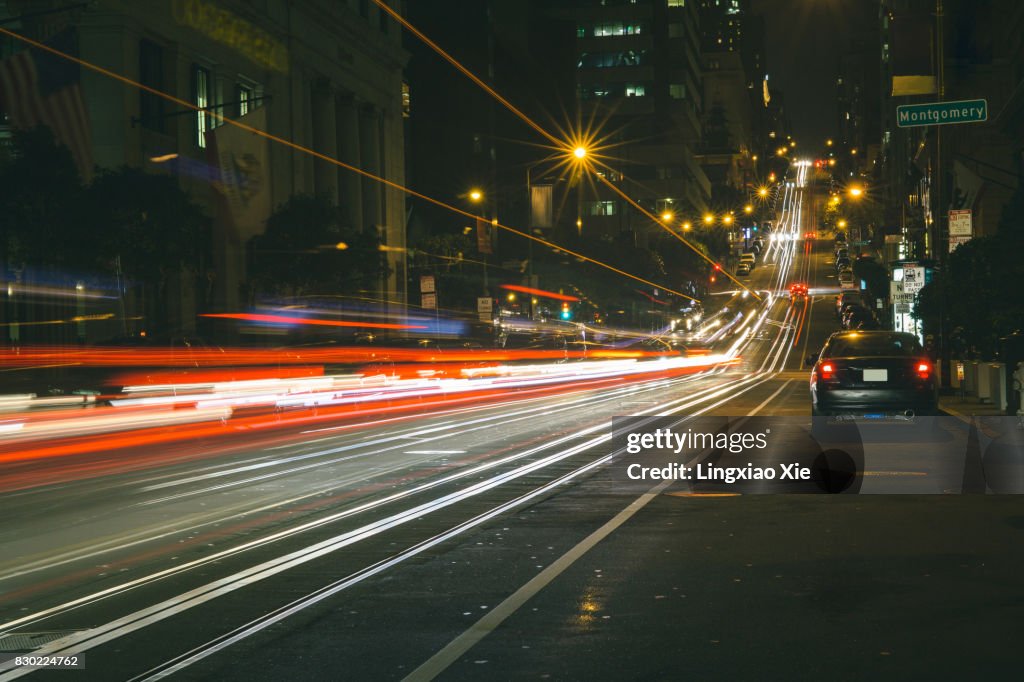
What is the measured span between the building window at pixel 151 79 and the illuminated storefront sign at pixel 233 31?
5.51ft

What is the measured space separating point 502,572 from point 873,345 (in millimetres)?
13309

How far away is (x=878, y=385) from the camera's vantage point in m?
19.8

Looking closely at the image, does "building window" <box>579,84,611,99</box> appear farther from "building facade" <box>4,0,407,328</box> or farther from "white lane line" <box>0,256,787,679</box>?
"white lane line" <box>0,256,787,679</box>

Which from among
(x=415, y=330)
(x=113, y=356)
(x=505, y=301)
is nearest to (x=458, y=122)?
(x=505, y=301)

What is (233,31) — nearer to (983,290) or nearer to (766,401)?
(766,401)

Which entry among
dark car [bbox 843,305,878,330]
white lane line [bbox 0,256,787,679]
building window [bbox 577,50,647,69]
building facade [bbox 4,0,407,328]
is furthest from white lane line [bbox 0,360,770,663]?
building window [bbox 577,50,647,69]

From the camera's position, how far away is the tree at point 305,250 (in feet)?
170

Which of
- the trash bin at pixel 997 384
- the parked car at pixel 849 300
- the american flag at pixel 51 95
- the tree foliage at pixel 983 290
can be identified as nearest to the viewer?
the trash bin at pixel 997 384

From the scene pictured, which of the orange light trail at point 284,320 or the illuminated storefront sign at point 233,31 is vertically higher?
the illuminated storefront sign at point 233,31

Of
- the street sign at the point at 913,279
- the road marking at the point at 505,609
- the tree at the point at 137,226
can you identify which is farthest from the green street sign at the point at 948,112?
the tree at the point at 137,226

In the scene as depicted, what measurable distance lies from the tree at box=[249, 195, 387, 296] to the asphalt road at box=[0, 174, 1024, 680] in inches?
1380

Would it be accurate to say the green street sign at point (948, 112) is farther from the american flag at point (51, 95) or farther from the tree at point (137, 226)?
the american flag at point (51, 95)

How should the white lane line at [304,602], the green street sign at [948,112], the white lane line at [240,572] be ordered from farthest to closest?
the green street sign at [948,112]
the white lane line at [240,572]
the white lane line at [304,602]

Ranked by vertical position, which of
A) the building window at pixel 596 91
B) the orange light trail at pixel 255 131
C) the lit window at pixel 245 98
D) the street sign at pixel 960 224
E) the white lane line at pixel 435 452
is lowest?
the white lane line at pixel 435 452
